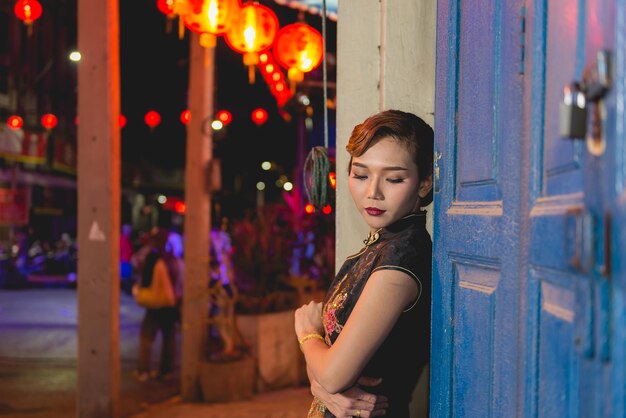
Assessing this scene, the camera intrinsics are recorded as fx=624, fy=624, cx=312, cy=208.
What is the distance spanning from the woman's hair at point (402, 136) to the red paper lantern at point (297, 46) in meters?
4.91

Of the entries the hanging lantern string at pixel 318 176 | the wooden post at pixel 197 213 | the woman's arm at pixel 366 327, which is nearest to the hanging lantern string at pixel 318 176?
the hanging lantern string at pixel 318 176

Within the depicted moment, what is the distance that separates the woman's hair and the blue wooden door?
4.1 inches

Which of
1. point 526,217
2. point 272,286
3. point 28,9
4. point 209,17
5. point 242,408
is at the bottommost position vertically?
point 242,408

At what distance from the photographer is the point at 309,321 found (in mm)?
2109

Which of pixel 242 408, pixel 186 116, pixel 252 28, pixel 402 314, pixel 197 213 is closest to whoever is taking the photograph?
pixel 402 314

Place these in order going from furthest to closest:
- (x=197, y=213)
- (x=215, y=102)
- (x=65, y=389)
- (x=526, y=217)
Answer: (x=215, y=102) → (x=197, y=213) → (x=65, y=389) → (x=526, y=217)

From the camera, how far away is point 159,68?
19.2m

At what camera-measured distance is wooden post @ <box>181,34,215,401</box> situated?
7176mm

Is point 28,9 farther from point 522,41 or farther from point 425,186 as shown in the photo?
point 522,41

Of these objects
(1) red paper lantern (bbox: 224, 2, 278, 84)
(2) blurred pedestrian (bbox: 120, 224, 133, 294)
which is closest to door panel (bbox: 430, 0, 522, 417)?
(1) red paper lantern (bbox: 224, 2, 278, 84)

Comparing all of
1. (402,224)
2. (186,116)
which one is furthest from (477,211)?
(186,116)

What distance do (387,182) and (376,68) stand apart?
767 millimetres

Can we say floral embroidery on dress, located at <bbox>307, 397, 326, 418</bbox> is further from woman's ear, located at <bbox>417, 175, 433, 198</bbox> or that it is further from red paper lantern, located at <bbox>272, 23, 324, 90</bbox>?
red paper lantern, located at <bbox>272, 23, 324, 90</bbox>

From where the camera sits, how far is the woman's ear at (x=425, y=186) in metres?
2.01
